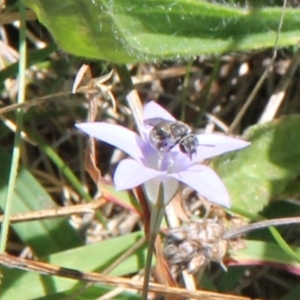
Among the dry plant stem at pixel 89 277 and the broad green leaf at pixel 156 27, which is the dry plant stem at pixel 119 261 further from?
the broad green leaf at pixel 156 27

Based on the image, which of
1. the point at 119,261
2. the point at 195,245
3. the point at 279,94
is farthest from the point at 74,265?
the point at 279,94

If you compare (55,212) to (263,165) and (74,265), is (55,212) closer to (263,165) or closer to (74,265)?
(74,265)

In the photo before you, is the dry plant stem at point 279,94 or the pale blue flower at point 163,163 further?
the dry plant stem at point 279,94

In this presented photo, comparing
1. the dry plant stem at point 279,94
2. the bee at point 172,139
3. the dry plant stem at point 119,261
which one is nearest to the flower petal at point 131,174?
the bee at point 172,139

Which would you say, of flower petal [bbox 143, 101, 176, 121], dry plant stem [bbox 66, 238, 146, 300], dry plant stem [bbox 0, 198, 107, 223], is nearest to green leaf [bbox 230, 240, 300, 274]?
dry plant stem [bbox 66, 238, 146, 300]

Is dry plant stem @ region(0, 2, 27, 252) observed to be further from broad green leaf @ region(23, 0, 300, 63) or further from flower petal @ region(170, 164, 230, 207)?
flower petal @ region(170, 164, 230, 207)

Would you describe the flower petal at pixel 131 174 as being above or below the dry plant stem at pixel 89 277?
above
